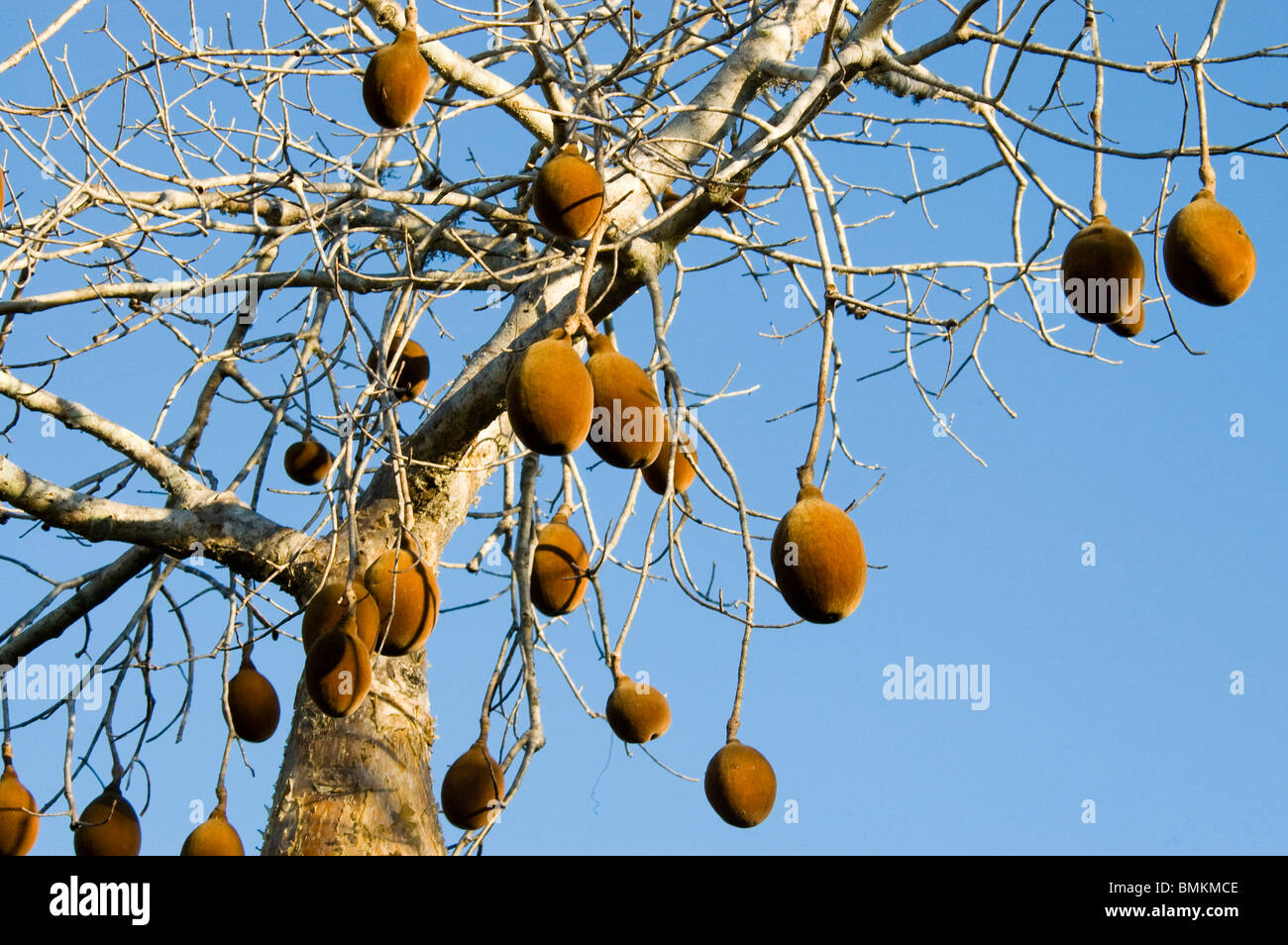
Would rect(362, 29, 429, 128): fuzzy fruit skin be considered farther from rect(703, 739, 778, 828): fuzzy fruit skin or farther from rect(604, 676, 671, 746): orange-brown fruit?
rect(703, 739, 778, 828): fuzzy fruit skin

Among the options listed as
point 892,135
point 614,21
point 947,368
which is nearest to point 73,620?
point 614,21

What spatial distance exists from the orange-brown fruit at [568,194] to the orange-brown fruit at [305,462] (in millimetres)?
1700

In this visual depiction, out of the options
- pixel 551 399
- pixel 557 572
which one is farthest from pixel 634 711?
pixel 551 399

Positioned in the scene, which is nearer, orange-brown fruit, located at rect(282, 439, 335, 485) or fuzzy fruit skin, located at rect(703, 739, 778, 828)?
fuzzy fruit skin, located at rect(703, 739, 778, 828)

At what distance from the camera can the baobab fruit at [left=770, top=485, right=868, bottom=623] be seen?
2.01 meters

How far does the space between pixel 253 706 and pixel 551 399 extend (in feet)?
5.08

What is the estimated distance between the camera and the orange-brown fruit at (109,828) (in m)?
3.22

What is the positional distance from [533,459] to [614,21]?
3.90 ft

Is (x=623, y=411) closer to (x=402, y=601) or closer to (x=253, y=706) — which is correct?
(x=402, y=601)

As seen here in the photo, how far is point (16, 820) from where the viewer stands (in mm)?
3350

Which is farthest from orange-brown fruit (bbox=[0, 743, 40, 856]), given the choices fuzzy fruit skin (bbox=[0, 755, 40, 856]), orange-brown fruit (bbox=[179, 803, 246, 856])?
orange-brown fruit (bbox=[179, 803, 246, 856])

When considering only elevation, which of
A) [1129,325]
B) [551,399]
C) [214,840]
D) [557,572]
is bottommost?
[214,840]

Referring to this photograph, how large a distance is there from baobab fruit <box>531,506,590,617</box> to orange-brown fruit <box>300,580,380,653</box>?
41 cm
